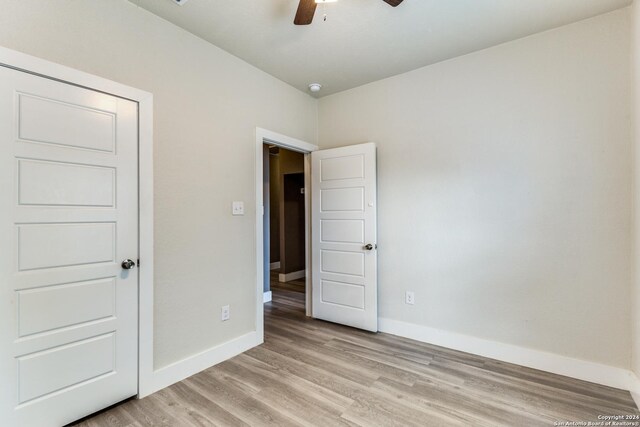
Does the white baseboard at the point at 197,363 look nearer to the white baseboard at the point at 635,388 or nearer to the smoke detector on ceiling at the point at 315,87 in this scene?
the smoke detector on ceiling at the point at 315,87

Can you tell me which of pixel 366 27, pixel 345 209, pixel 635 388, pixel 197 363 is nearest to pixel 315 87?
pixel 366 27

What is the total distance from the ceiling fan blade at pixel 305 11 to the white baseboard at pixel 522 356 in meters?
2.87

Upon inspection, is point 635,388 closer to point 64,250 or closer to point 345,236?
point 345,236

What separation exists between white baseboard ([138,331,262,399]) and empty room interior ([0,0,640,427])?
16mm

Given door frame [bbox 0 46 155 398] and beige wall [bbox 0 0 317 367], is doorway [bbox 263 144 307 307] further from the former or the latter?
door frame [bbox 0 46 155 398]

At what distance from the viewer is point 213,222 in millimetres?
2568

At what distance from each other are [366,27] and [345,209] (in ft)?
5.80

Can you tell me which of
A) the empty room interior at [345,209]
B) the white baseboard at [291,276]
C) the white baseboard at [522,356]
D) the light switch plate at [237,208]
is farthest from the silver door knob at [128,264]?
the white baseboard at [291,276]

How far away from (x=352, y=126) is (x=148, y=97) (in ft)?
7.00

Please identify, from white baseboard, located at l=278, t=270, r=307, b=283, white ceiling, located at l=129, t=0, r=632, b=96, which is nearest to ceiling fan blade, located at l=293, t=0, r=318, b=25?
white ceiling, located at l=129, t=0, r=632, b=96

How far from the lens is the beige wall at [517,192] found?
7.25 ft

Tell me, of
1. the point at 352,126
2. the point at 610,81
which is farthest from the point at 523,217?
the point at 352,126

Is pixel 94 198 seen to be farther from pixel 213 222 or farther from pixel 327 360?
pixel 327 360

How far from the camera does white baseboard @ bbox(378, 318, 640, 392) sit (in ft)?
7.15
